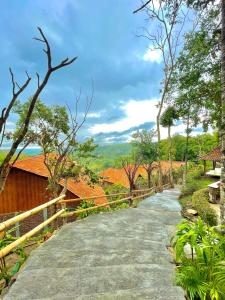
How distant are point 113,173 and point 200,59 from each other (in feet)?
131

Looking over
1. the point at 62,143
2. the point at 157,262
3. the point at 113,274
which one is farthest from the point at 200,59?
the point at 113,274

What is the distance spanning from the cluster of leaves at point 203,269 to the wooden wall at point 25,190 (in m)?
15.0

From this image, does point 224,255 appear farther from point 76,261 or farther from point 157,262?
point 76,261

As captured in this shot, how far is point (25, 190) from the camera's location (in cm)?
1966

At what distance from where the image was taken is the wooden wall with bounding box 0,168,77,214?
63.6 ft

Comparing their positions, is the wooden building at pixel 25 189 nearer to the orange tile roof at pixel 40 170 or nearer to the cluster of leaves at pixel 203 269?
the orange tile roof at pixel 40 170

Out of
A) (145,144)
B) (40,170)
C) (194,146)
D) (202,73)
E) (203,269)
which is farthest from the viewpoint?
(194,146)

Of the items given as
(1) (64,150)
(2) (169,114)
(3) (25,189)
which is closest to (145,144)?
(2) (169,114)

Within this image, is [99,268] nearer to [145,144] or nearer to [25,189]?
[25,189]

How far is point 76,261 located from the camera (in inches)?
184

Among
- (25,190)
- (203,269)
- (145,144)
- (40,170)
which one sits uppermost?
(145,144)

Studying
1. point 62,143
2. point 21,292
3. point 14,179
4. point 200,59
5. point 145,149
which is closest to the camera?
point 21,292

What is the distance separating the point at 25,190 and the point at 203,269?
55.1 feet

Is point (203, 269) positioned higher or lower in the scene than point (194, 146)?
lower
